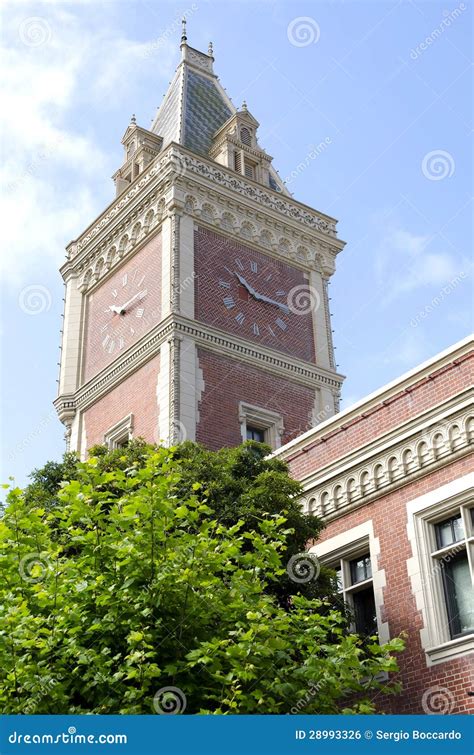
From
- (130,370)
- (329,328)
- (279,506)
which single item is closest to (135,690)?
(279,506)

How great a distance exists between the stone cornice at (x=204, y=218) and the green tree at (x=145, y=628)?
21.6 m

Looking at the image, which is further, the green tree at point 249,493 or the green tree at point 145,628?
the green tree at point 249,493

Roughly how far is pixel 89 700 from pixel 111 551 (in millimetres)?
1987

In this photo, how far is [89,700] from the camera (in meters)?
12.5

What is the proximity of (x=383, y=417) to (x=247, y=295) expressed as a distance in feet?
48.6

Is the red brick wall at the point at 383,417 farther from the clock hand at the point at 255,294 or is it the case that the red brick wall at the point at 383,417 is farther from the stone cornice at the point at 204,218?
the stone cornice at the point at 204,218

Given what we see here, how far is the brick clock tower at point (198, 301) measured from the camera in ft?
102

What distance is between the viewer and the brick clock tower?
31234 millimetres

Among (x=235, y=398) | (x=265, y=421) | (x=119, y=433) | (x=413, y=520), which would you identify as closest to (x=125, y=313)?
(x=119, y=433)

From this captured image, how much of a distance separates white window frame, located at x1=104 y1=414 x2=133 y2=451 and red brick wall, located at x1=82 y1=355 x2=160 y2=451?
190mm

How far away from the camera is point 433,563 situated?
57.6 ft

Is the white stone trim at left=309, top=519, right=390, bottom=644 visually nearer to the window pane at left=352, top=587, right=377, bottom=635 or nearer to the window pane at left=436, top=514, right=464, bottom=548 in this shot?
the window pane at left=352, top=587, right=377, bottom=635

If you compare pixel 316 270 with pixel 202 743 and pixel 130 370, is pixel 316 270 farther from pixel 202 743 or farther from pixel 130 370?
pixel 202 743

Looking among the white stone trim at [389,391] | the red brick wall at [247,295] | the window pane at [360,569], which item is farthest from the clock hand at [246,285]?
the window pane at [360,569]
